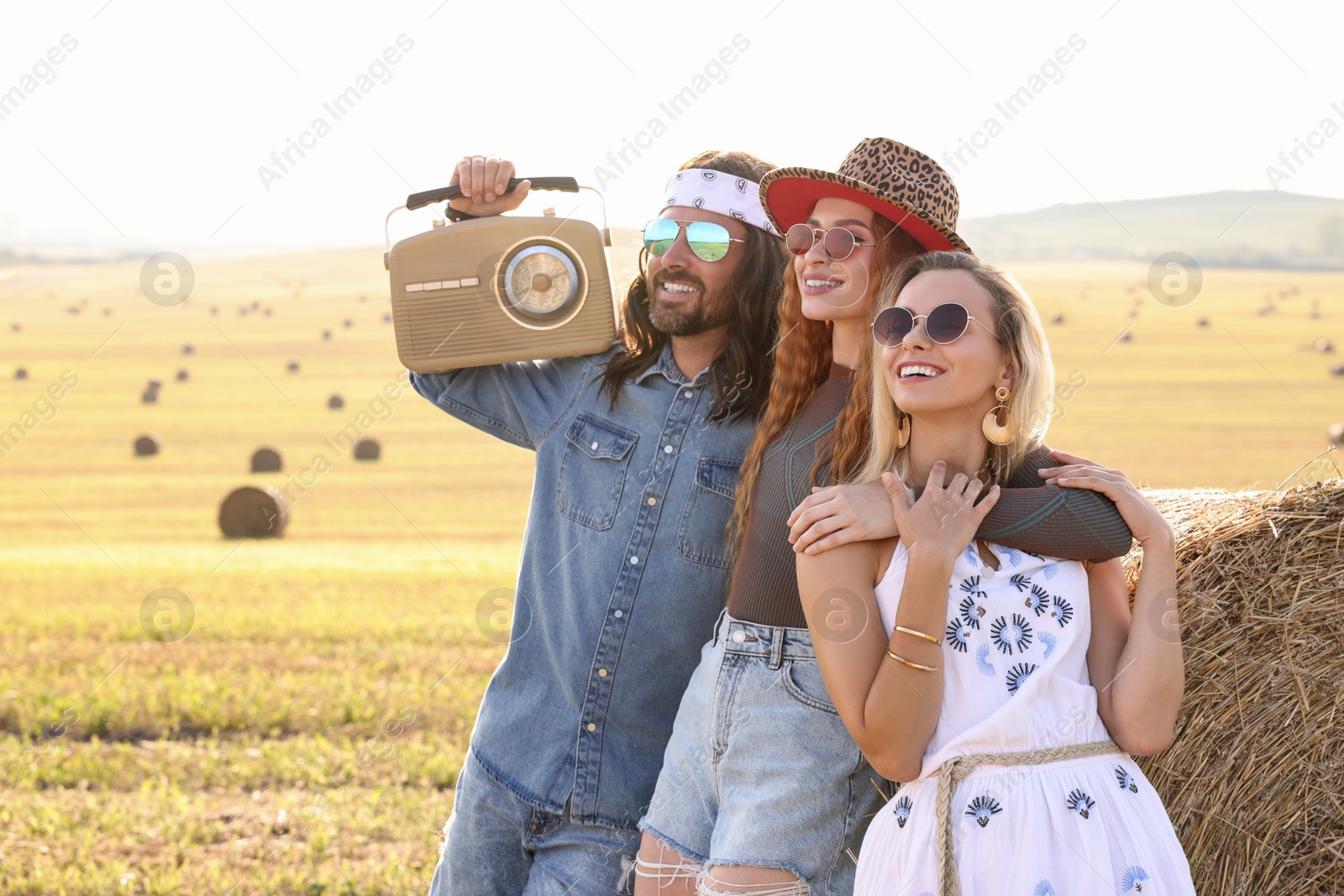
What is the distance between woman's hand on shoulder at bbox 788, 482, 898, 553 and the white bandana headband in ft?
3.50

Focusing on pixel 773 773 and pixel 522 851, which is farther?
pixel 522 851

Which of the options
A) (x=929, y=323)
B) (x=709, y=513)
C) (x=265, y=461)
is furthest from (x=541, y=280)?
(x=265, y=461)

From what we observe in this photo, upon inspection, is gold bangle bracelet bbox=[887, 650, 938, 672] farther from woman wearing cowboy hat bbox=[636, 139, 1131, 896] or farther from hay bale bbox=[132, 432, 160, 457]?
hay bale bbox=[132, 432, 160, 457]

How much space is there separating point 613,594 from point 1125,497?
1.29 metres

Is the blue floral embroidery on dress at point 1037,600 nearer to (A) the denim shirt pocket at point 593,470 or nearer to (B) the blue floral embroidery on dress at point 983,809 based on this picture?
(B) the blue floral embroidery on dress at point 983,809

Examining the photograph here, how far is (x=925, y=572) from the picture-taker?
83.6 inches

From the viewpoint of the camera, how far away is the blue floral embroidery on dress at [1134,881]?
2.13m

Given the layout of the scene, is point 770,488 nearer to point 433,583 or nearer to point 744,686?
point 744,686

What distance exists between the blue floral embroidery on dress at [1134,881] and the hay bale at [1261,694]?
1.26m

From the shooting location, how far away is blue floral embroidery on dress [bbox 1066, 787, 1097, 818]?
7.09ft

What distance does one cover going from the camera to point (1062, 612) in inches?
88.5

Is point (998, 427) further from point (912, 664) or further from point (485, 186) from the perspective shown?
point (485, 186)

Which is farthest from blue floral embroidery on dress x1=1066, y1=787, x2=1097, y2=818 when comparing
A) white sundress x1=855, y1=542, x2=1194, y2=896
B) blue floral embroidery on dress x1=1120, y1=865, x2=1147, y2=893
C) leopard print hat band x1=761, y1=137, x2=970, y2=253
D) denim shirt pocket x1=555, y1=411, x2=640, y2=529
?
denim shirt pocket x1=555, y1=411, x2=640, y2=529

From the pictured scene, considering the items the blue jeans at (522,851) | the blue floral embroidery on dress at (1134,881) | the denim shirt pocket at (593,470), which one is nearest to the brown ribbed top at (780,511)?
the denim shirt pocket at (593,470)
